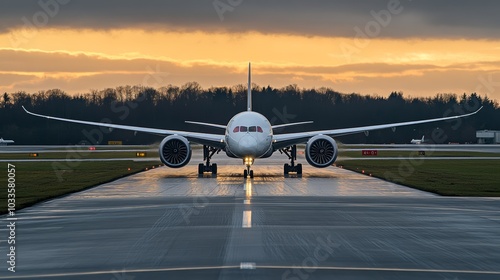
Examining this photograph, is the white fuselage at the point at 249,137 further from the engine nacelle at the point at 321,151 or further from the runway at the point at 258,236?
the runway at the point at 258,236

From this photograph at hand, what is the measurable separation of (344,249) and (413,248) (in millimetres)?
1487

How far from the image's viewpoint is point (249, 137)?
46656 mm

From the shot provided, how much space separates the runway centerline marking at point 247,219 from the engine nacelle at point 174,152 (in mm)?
23697

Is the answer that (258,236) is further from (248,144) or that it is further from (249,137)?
(249,137)

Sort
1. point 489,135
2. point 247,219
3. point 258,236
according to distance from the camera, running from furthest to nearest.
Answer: point 489,135
point 247,219
point 258,236

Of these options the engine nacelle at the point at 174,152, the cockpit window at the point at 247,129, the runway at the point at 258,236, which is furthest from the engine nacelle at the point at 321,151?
the runway at the point at 258,236

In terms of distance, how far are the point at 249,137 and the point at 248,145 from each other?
0.64 metres

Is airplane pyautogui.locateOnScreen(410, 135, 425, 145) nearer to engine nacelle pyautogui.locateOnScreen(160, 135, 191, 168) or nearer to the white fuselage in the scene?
the white fuselage

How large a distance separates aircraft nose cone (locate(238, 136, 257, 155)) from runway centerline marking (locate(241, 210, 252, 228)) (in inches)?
780

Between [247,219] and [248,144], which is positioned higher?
[248,144]

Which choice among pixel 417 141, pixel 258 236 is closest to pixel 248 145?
pixel 258 236

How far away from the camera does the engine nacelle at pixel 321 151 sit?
49819 millimetres

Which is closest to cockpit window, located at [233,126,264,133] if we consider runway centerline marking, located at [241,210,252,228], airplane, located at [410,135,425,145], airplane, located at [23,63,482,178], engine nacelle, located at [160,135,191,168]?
airplane, located at [23,63,482,178]

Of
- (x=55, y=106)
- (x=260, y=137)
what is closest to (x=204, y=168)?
(x=260, y=137)
